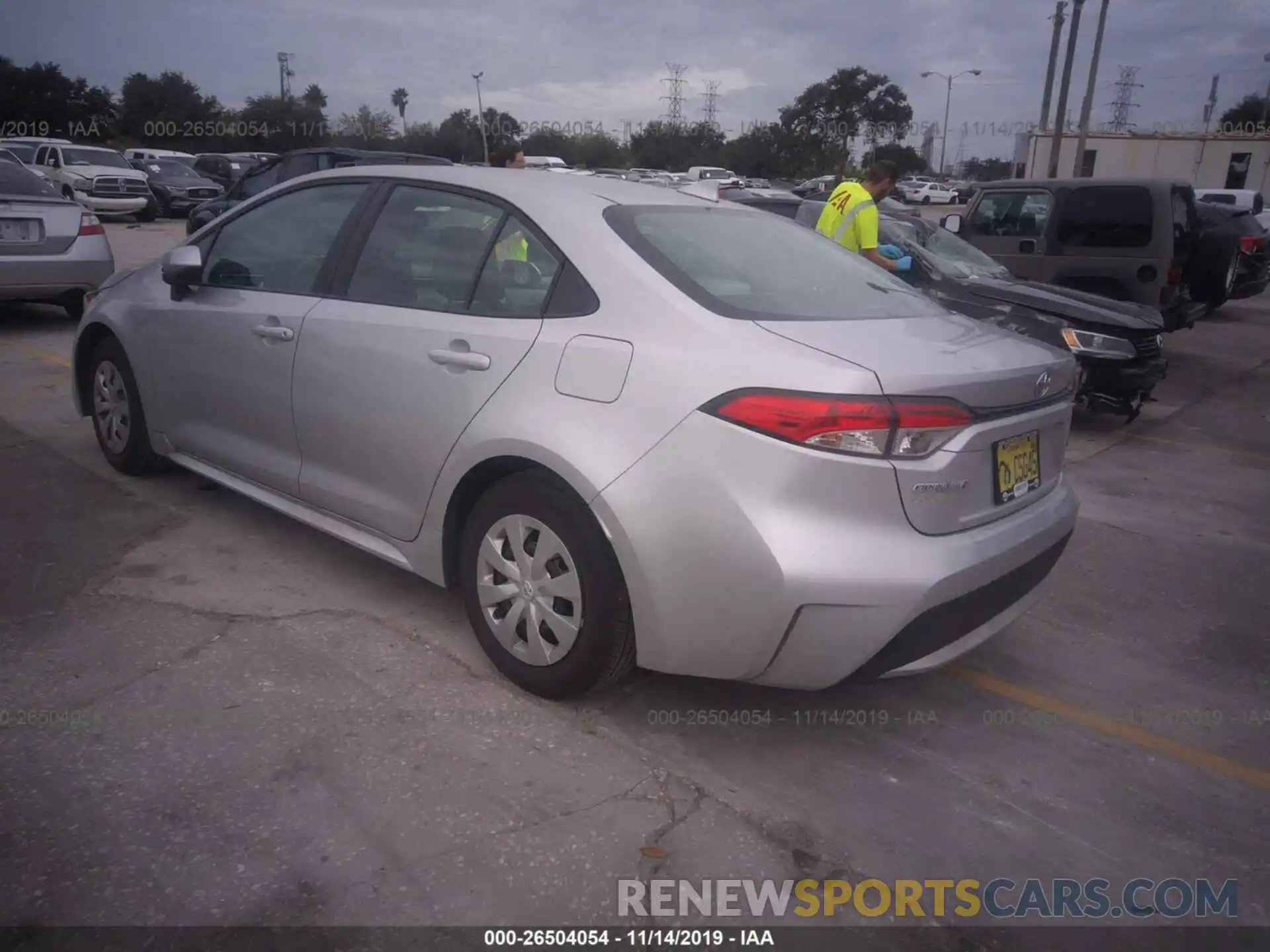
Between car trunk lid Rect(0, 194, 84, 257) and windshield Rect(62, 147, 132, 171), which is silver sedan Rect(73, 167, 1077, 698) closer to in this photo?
car trunk lid Rect(0, 194, 84, 257)

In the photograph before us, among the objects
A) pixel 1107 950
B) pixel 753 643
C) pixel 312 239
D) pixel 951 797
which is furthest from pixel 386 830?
pixel 312 239

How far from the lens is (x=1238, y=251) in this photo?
1177 centimetres

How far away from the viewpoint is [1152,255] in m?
8.80

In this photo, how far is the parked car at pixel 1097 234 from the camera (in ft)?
29.0

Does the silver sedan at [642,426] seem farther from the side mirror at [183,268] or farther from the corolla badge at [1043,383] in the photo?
the side mirror at [183,268]

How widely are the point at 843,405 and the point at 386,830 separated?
1.62 metres

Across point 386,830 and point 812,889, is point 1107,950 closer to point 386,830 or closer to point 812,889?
point 812,889

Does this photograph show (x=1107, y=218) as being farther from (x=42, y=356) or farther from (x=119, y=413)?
(x=42, y=356)

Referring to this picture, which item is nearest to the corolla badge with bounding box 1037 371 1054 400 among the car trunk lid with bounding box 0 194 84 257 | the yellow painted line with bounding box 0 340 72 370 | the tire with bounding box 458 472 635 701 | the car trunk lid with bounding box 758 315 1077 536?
the car trunk lid with bounding box 758 315 1077 536

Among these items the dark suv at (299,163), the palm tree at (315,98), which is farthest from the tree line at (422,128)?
the dark suv at (299,163)

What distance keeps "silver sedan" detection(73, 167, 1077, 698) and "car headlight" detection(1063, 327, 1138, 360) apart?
3.69m

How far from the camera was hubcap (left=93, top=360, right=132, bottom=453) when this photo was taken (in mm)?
4918

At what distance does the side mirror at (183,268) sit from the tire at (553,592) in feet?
6.69

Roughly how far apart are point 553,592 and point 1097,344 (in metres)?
5.33
